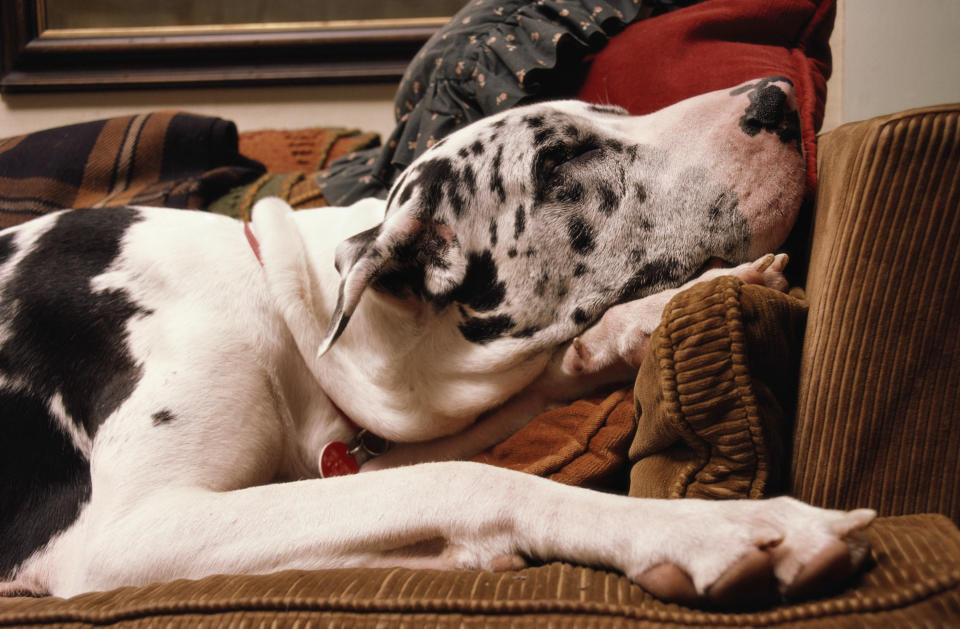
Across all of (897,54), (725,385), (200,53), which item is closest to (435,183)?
(725,385)

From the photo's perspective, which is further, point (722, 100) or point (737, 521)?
point (722, 100)

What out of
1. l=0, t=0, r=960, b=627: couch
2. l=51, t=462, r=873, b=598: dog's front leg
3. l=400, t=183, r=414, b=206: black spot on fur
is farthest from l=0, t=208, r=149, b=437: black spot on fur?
l=400, t=183, r=414, b=206: black spot on fur

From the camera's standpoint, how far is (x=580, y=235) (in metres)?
1.18

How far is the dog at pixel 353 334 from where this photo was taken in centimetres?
97

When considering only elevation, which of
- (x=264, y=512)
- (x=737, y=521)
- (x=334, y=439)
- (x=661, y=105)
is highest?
(x=661, y=105)

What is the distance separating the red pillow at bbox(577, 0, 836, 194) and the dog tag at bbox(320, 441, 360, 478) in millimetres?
1018

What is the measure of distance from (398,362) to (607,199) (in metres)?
0.49

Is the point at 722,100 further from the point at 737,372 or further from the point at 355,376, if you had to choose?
the point at 355,376

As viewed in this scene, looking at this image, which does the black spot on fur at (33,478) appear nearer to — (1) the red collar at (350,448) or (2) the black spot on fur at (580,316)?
(1) the red collar at (350,448)

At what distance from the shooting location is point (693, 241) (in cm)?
112

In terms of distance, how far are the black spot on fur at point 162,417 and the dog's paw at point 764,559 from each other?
80cm

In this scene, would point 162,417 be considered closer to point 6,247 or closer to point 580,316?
point 6,247

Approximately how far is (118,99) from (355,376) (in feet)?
9.33

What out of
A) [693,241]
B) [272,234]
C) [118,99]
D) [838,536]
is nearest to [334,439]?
[272,234]
